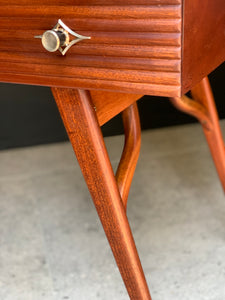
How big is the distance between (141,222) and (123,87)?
0.72 metres

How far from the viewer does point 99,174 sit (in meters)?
0.71

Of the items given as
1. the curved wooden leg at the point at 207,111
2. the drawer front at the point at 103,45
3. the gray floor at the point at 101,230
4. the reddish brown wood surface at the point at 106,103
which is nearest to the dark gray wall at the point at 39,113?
the gray floor at the point at 101,230

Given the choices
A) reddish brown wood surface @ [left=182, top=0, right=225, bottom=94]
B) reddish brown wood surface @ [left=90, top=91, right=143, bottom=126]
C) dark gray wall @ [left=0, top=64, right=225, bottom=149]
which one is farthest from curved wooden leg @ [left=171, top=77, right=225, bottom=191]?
dark gray wall @ [left=0, top=64, right=225, bottom=149]

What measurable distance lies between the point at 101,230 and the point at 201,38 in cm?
75

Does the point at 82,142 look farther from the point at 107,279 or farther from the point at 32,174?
the point at 32,174

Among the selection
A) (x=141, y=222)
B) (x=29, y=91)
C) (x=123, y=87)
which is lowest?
(x=141, y=222)

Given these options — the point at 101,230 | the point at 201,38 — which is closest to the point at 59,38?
the point at 201,38

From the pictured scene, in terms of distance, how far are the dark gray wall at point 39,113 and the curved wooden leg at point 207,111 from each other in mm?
578

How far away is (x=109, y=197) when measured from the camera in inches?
28.5

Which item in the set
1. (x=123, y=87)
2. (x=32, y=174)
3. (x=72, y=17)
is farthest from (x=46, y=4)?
(x=32, y=174)

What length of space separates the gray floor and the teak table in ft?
0.92

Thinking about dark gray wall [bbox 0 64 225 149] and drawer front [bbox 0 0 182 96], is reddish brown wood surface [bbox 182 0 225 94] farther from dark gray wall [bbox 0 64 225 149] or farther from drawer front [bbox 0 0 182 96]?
dark gray wall [bbox 0 64 225 149]

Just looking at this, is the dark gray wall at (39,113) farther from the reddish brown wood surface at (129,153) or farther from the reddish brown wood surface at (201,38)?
the reddish brown wood surface at (201,38)

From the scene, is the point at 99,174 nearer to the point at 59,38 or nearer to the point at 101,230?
the point at 59,38
